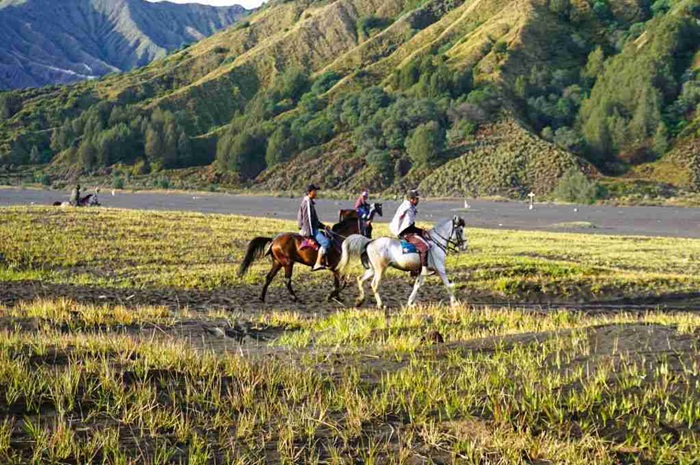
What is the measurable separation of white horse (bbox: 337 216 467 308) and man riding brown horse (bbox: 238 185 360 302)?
97 centimetres

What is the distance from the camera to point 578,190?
3556 inches

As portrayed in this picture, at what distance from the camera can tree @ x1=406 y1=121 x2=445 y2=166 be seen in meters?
113

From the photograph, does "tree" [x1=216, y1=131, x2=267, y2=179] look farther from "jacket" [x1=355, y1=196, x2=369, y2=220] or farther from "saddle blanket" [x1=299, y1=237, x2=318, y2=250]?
"saddle blanket" [x1=299, y1=237, x2=318, y2=250]

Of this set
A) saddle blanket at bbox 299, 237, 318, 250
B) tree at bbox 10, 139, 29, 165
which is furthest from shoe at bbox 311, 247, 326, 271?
tree at bbox 10, 139, 29, 165

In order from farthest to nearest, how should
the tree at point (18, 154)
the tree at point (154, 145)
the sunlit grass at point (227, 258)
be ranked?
the tree at point (18, 154) < the tree at point (154, 145) < the sunlit grass at point (227, 258)

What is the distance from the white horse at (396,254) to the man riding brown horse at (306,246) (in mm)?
969

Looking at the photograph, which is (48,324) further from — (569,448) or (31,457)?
(569,448)

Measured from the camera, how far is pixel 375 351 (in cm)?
967

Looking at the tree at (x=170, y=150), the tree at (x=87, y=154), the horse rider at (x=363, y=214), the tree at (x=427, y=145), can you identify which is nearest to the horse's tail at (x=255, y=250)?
the horse rider at (x=363, y=214)

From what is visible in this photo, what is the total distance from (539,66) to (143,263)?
396 ft

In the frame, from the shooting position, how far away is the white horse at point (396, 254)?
1666 centimetres

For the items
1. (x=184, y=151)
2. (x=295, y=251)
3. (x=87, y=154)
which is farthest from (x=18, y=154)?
(x=295, y=251)

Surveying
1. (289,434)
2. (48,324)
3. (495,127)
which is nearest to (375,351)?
(289,434)

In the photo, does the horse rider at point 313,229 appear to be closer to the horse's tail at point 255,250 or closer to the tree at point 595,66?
the horse's tail at point 255,250
